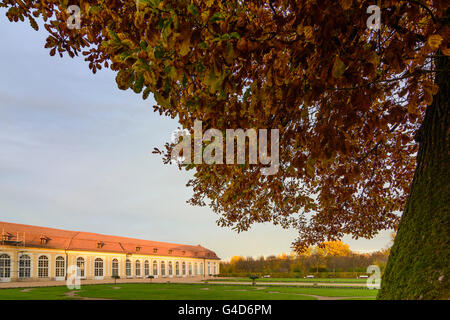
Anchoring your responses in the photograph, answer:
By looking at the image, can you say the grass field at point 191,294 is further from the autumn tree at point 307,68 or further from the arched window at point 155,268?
the arched window at point 155,268

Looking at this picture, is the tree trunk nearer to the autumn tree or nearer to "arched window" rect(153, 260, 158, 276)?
the autumn tree

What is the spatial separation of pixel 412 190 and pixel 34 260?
49.5m

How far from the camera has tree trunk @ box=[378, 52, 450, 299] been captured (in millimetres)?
3156

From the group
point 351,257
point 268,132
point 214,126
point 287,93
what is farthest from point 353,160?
point 351,257

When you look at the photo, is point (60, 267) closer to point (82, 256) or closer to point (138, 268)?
point (82, 256)

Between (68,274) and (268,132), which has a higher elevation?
(268,132)

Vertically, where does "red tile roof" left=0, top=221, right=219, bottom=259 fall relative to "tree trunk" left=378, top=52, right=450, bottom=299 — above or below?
below

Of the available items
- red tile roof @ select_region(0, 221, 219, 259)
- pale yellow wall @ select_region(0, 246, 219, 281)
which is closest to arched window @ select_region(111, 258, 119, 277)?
pale yellow wall @ select_region(0, 246, 219, 281)

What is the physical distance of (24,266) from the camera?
1665 inches

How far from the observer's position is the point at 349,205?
28.3ft

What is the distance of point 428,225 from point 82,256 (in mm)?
53037

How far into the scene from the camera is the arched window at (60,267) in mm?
45594

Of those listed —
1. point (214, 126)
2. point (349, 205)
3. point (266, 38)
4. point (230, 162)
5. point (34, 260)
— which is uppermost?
point (266, 38)

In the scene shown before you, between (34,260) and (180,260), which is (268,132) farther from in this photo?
(180,260)
